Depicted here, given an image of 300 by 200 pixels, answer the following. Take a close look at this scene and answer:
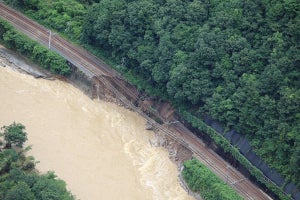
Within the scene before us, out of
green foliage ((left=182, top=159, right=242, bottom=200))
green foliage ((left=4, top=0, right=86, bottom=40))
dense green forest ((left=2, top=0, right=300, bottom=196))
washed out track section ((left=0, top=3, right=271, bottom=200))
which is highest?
dense green forest ((left=2, top=0, right=300, bottom=196))

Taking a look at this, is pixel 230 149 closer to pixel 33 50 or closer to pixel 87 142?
pixel 87 142

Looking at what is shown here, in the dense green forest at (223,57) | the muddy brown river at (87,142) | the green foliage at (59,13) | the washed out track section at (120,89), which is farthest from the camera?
the green foliage at (59,13)

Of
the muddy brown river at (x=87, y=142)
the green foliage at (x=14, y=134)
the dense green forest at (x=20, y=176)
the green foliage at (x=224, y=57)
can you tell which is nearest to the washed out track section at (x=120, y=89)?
the muddy brown river at (x=87, y=142)

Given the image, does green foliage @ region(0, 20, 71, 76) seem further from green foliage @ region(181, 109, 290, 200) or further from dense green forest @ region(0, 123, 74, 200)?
green foliage @ region(181, 109, 290, 200)

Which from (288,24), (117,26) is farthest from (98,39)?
(288,24)

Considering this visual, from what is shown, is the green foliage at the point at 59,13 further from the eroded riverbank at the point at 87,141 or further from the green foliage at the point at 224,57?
the eroded riverbank at the point at 87,141

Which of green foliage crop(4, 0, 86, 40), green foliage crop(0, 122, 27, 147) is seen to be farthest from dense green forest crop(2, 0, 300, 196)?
green foliage crop(0, 122, 27, 147)
